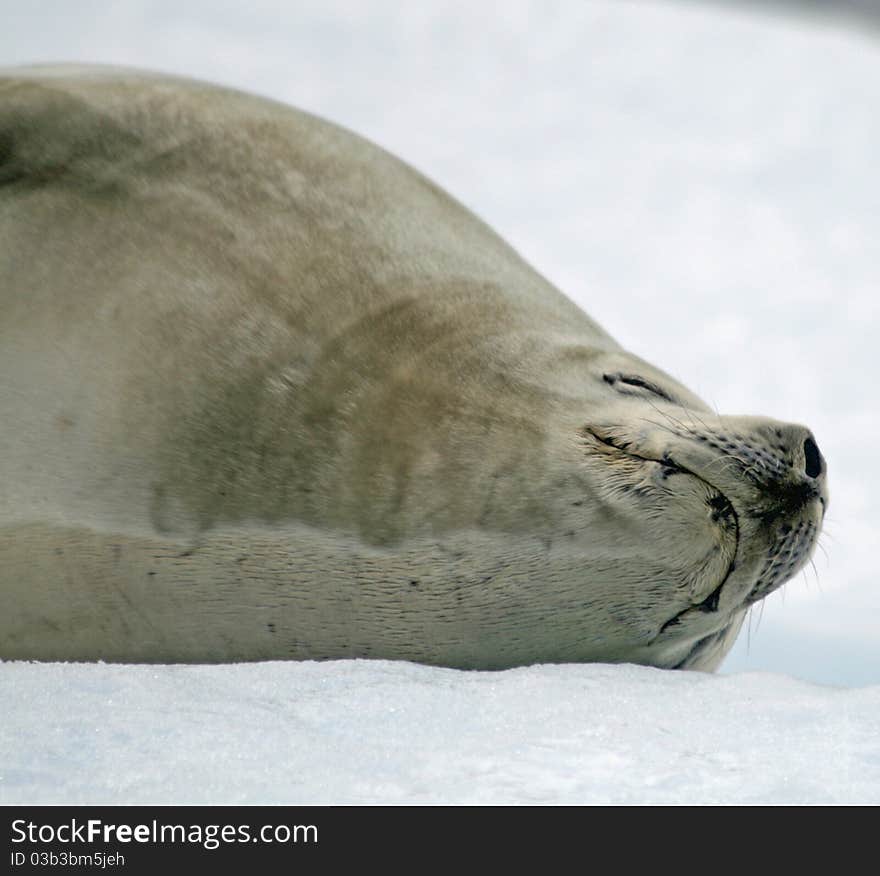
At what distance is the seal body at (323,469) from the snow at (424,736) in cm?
9

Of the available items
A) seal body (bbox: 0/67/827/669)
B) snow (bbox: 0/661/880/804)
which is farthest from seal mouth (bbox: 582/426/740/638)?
snow (bbox: 0/661/880/804)

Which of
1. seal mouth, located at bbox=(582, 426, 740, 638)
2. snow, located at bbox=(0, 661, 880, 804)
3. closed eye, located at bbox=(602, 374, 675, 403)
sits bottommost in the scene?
snow, located at bbox=(0, 661, 880, 804)

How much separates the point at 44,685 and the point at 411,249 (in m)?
0.90

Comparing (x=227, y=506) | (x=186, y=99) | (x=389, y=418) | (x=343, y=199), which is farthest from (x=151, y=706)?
(x=186, y=99)

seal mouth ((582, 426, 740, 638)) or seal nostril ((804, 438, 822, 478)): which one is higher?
seal nostril ((804, 438, 822, 478))

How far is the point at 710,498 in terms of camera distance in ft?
6.16

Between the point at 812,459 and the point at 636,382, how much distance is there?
0.98ft

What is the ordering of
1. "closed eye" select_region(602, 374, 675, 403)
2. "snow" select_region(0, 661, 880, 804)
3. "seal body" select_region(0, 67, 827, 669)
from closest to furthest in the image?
"snow" select_region(0, 661, 880, 804) < "seal body" select_region(0, 67, 827, 669) < "closed eye" select_region(602, 374, 675, 403)

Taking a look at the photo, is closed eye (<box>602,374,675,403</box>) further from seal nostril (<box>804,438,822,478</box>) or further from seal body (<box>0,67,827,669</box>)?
seal nostril (<box>804,438,822,478</box>)

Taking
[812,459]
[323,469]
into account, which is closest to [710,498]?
[812,459]

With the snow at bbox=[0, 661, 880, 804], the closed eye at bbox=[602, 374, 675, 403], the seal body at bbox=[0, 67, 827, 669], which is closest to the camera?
the snow at bbox=[0, 661, 880, 804]

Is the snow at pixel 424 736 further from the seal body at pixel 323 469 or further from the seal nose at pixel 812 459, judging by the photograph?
the seal nose at pixel 812 459

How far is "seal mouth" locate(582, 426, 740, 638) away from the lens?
74.0 inches

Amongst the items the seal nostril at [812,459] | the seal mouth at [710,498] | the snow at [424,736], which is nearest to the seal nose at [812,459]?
the seal nostril at [812,459]
